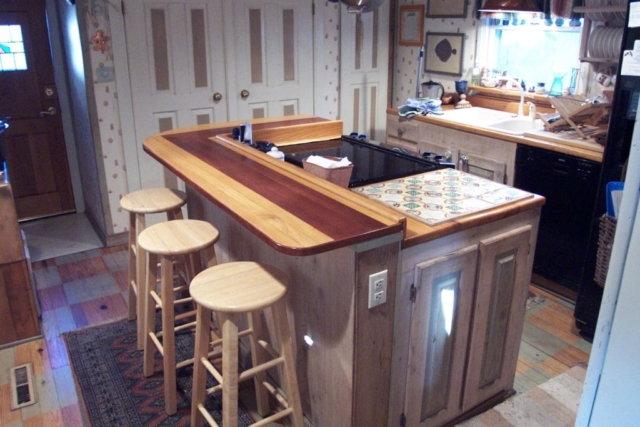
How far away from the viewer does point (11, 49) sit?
4.04 m

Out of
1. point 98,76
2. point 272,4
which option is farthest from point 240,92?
point 98,76

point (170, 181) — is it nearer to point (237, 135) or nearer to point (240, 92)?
point (240, 92)

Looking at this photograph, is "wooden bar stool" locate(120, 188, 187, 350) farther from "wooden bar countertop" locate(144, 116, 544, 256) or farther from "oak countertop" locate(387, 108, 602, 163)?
"oak countertop" locate(387, 108, 602, 163)

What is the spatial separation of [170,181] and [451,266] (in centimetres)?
276

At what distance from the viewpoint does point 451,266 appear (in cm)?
183

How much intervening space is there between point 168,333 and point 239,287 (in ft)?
1.85

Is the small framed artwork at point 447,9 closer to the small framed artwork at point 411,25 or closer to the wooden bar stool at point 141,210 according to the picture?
the small framed artwork at point 411,25

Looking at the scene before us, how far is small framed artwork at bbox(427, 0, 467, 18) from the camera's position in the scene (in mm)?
4207

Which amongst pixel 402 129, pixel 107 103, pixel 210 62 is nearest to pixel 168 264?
pixel 107 103

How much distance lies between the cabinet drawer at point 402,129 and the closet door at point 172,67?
1.30m

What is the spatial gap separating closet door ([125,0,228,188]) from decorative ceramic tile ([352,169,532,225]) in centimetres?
225

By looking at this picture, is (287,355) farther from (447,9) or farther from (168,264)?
(447,9)

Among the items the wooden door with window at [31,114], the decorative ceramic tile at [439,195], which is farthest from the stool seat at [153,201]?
the wooden door with window at [31,114]

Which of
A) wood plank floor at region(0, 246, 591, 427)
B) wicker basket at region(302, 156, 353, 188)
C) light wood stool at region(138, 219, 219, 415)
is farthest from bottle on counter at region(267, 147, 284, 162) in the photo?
wood plank floor at region(0, 246, 591, 427)
